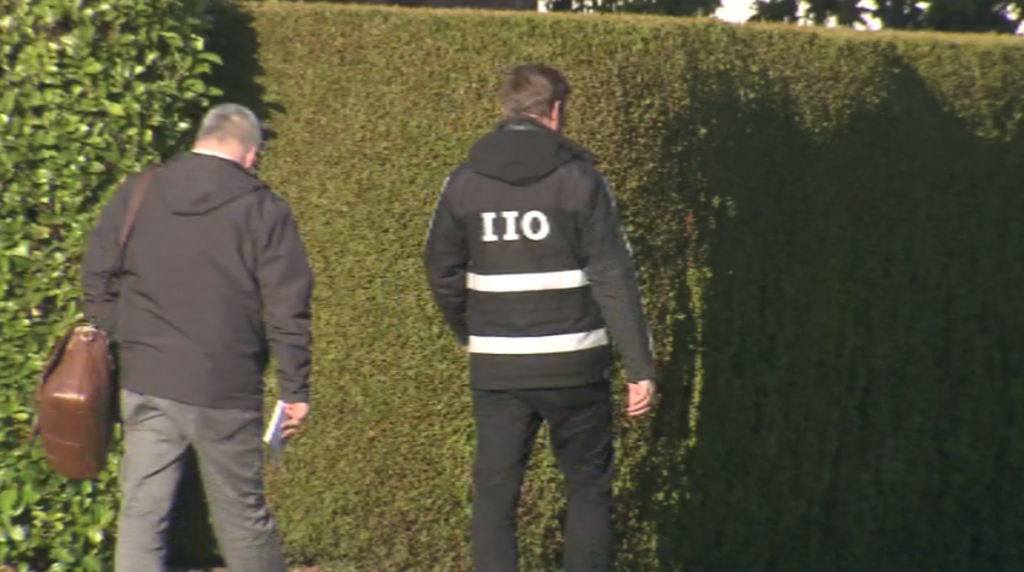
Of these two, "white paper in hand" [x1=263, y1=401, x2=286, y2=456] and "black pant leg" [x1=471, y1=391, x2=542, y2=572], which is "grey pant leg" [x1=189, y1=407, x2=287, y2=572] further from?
"black pant leg" [x1=471, y1=391, x2=542, y2=572]

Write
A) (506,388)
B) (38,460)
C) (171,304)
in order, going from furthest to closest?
1. (38,460)
2. (506,388)
3. (171,304)

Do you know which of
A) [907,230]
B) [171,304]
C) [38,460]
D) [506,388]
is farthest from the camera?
[907,230]

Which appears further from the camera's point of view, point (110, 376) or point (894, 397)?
point (894, 397)

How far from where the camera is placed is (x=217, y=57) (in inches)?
A: 255

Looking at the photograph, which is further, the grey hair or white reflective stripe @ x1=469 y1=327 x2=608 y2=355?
white reflective stripe @ x1=469 y1=327 x2=608 y2=355

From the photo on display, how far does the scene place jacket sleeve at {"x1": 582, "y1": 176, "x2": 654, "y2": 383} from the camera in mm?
5445

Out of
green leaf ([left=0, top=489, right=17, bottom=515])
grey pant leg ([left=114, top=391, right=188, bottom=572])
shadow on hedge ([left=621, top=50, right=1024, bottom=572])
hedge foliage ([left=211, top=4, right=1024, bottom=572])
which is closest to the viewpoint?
grey pant leg ([left=114, top=391, right=188, bottom=572])

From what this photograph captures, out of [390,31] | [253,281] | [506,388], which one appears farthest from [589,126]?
[253,281]

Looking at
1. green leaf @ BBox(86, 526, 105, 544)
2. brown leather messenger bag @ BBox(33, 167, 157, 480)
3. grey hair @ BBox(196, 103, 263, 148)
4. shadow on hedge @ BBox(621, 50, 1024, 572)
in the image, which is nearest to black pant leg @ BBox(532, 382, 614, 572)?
shadow on hedge @ BBox(621, 50, 1024, 572)

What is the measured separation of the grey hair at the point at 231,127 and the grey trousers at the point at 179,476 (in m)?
0.82

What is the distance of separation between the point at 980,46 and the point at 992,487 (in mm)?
1958

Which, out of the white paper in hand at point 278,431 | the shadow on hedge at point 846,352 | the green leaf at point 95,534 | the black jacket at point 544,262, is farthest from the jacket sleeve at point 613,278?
the green leaf at point 95,534

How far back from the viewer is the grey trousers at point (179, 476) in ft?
17.1

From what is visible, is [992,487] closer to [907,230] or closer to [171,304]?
[907,230]
